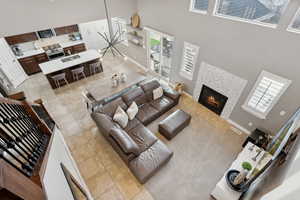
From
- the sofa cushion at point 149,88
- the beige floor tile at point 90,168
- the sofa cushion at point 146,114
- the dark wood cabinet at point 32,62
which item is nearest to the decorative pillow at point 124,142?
the beige floor tile at point 90,168

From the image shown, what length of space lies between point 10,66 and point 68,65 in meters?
2.61

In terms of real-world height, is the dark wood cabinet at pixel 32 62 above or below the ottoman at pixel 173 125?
above

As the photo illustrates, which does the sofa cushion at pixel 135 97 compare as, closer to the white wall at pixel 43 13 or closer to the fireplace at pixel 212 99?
the fireplace at pixel 212 99

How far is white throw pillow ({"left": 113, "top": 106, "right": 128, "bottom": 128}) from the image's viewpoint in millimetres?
4430

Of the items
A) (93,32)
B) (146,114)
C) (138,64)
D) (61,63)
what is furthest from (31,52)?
(146,114)

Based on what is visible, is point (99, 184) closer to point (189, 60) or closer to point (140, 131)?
point (140, 131)

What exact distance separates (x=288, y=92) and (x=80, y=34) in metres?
10.2

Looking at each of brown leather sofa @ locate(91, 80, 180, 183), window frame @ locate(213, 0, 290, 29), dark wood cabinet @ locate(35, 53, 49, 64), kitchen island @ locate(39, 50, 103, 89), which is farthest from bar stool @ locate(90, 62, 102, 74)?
window frame @ locate(213, 0, 290, 29)

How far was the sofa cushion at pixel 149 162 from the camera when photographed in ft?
11.6

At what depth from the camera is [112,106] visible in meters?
4.73

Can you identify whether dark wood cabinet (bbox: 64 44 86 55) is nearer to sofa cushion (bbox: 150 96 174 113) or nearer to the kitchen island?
the kitchen island

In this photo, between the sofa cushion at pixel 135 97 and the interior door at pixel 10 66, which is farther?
the interior door at pixel 10 66

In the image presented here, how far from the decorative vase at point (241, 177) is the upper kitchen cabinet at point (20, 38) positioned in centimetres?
1026

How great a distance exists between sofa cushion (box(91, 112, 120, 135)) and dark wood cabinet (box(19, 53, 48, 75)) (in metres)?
5.86
